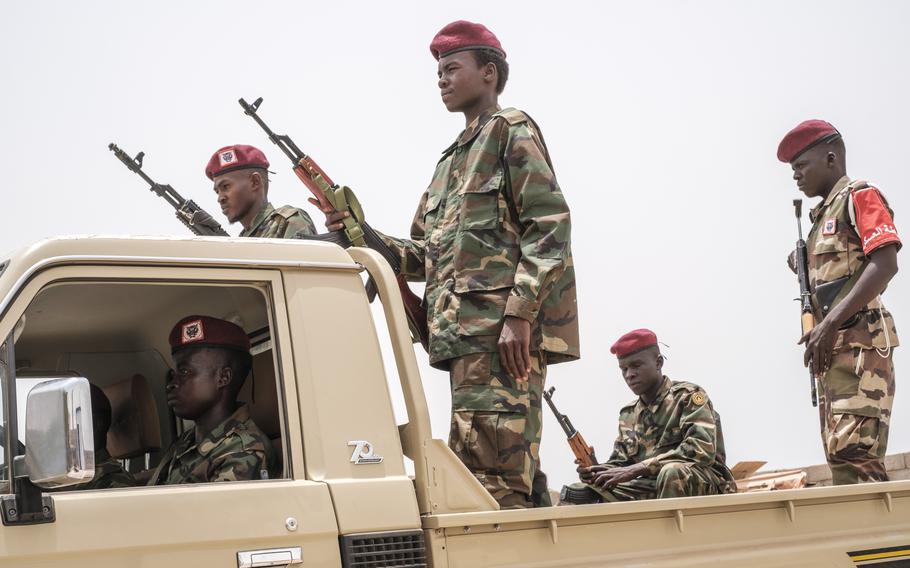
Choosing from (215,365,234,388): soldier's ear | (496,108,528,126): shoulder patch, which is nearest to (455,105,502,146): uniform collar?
(496,108,528,126): shoulder patch

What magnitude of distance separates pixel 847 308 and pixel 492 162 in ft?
5.61

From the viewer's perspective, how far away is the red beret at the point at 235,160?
5969mm

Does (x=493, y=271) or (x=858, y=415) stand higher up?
(x=493, y=271)

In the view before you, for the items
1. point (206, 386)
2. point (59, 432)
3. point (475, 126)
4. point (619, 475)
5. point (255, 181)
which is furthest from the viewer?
point (255, 181)

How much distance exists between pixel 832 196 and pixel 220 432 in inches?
119

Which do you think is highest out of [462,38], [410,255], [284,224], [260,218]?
[462,38]

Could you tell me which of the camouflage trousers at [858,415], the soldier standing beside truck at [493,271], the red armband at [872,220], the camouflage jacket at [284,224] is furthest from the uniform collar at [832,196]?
the camouflage jacket at [284,224]

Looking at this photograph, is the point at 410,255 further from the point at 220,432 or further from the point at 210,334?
the point at 220,432

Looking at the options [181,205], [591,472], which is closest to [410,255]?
[591,472]

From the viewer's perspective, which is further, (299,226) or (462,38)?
(299,226)

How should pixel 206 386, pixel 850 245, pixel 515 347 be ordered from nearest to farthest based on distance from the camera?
pixel 206 386
pixel 515 347
pixel 850 245

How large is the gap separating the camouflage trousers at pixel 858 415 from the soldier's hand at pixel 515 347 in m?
1.69

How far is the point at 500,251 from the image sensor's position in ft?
12.5

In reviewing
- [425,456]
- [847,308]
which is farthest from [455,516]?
[847,308]
